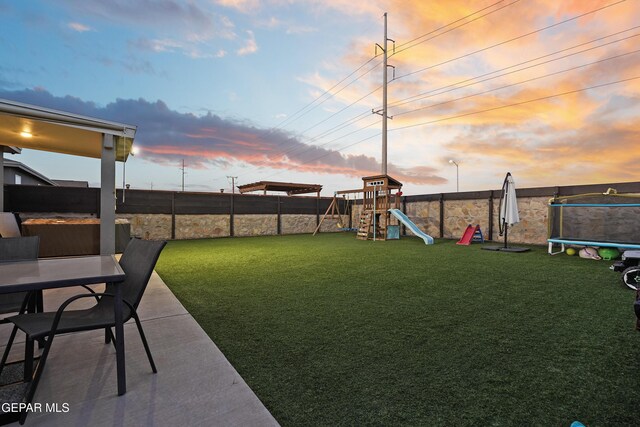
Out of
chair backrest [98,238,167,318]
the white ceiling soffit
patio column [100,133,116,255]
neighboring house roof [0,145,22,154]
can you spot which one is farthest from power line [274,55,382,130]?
chair backrest [98,238,167,318]

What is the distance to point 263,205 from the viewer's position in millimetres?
13398

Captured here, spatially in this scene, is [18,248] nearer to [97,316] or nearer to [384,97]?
[97,316]

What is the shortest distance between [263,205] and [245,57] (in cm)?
610

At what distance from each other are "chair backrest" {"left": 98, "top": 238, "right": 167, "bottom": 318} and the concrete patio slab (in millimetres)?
418

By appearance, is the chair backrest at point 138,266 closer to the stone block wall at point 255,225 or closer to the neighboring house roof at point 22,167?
the stone block wall at point 255,225

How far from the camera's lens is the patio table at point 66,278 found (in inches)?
56.2

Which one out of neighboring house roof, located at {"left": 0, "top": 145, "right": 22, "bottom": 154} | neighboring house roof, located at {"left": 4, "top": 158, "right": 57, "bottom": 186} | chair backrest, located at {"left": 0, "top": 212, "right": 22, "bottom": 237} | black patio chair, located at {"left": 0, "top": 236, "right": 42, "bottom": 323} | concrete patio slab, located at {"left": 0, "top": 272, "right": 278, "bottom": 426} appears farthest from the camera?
neighboring house roof, located at {"left": 4, "top": 158, "right": 57, "bottom": 186}

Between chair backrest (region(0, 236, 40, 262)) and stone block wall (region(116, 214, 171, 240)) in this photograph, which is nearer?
chair backrest (region(0, 236, 40, 262))

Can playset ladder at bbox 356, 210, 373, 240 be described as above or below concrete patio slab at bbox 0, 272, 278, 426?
above

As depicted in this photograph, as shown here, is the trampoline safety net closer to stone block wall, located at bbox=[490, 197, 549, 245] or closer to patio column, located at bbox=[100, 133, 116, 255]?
stone block wall, located at bbox=[490, 197, 549, 245]

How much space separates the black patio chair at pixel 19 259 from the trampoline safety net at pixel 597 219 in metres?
9.39

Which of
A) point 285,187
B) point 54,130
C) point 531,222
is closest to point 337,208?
point 285,187

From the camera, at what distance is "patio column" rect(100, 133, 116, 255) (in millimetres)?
4961

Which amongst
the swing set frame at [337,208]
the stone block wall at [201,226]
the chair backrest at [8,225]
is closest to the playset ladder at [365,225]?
the swing set frame at [337,208]
